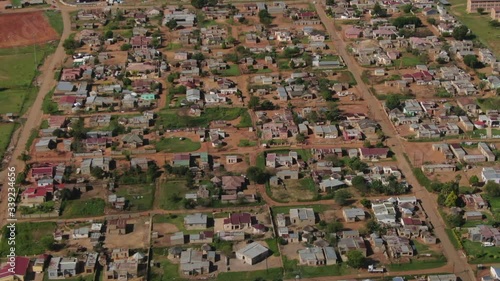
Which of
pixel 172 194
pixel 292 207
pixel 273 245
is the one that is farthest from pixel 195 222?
pixel 292 207

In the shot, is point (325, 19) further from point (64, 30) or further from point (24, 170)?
point (24, 170)

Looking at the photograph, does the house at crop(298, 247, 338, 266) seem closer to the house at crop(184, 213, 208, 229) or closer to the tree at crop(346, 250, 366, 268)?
the tree at crop(346, 250, 366, 268)

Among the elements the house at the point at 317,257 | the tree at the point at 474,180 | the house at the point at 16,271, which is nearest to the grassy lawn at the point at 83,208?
the house at the point at 16,271

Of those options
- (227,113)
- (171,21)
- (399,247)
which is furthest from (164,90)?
(399,247)

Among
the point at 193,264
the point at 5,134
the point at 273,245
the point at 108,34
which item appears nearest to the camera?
the point at 193,264

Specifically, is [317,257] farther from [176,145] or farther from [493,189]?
[176,145]

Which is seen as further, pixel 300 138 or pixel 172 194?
pixel 300 138
